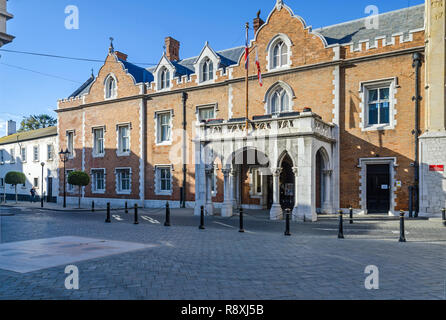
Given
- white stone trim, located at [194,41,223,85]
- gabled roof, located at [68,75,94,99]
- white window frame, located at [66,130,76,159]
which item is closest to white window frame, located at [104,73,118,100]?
gabled roof, located at [68,75,94,99]

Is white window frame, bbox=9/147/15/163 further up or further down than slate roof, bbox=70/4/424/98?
further down

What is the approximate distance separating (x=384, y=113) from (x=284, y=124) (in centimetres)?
607

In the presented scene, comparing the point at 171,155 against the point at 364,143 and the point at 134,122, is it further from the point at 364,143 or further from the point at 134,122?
the point at 364,143

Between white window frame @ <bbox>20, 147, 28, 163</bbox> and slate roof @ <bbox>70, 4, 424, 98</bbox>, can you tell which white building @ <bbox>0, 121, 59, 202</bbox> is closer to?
white window frame @ <bbox>20, 147, 28, 163</bbox>

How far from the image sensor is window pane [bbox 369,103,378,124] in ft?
58.3

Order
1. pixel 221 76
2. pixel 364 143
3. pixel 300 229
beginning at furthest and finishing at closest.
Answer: pixel 221 76, pixel 364 143, pixel 300 229

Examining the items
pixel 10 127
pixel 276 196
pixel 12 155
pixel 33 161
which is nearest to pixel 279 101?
pixel 276 196

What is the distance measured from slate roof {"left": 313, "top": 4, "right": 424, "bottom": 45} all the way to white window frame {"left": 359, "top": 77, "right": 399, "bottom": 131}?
2.36 metres

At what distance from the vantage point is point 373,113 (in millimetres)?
17828

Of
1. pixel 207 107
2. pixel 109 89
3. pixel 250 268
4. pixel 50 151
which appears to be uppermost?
pixel 109 89

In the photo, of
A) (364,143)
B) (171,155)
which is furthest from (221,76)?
(364,143)

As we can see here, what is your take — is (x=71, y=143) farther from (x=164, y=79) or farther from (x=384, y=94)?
(x=384, y=94)
